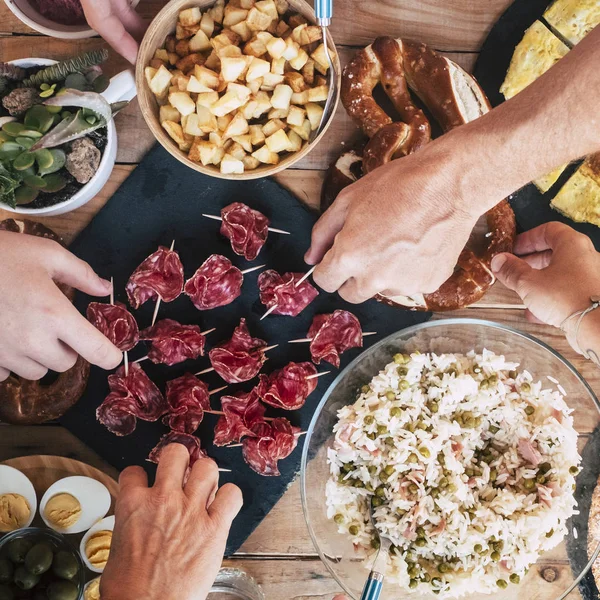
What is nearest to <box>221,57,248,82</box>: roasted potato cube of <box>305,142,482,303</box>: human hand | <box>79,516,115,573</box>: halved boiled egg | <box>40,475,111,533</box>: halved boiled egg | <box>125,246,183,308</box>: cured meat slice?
<box>305,142,482,303</box>: human hand

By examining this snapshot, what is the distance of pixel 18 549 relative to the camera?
1.93m

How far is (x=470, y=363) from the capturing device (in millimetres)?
2072

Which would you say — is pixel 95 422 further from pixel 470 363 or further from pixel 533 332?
pixel 533 332

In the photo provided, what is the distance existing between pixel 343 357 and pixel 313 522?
0.55 metres

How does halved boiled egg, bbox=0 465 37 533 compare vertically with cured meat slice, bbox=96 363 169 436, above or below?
below

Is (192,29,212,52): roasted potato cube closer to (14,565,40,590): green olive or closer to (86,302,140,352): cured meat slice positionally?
(86,302,140,352): cured meat slice

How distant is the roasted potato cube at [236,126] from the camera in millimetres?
1896

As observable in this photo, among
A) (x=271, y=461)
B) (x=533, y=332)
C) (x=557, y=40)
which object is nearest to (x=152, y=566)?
(x=271, y=461)

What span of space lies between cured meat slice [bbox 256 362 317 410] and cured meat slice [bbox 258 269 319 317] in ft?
0.62

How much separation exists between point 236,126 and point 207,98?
11 centimetres

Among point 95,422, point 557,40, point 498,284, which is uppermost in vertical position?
point 557,40

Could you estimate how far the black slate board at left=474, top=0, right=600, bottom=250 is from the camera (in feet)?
6.89

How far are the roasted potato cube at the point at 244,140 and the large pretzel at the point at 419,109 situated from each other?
0.30m

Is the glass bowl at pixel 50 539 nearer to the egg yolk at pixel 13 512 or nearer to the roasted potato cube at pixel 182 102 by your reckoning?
the egg yolk at pixel 13 512
